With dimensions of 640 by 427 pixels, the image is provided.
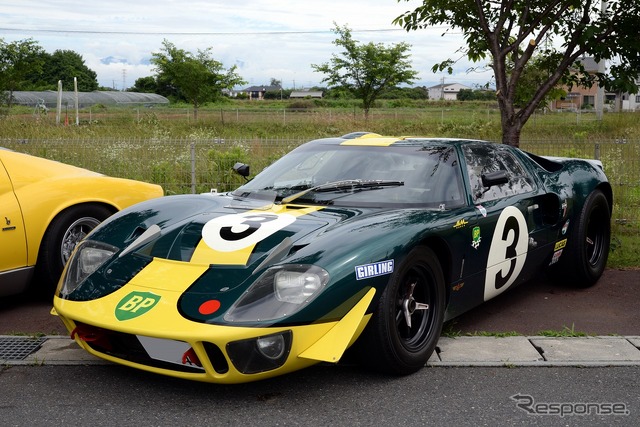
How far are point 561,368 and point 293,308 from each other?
65.5 inches

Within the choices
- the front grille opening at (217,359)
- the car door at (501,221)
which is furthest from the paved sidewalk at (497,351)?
the front grille opening at (217,359)

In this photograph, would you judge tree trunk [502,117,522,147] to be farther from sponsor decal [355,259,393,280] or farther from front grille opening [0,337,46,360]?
front grille opening [0,337,46,360]

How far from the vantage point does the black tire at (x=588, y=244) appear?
18.3 ft

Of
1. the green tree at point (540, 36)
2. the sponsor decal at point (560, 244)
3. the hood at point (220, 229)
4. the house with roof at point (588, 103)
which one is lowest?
the sponsor decal at point (560, 244)

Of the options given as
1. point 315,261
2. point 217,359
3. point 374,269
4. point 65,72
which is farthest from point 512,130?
point 65,72

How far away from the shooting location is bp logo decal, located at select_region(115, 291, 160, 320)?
327 centimetres

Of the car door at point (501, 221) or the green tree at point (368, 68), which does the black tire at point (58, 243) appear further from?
the green tree at point (368, 68)

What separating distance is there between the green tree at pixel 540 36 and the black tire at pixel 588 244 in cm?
155

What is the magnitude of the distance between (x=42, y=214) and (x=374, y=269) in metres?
2.83

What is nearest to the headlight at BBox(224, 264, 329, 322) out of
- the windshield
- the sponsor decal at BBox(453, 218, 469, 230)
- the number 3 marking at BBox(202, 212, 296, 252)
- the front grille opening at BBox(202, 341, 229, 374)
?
the front grille opening at BBox(202, 341, 229, 374)

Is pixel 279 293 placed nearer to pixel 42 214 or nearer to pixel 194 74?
pixel 42 214

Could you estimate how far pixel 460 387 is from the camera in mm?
3539

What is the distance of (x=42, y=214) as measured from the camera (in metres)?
5.04

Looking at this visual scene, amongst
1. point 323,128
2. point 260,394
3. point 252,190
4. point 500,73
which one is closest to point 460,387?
point 260,394
